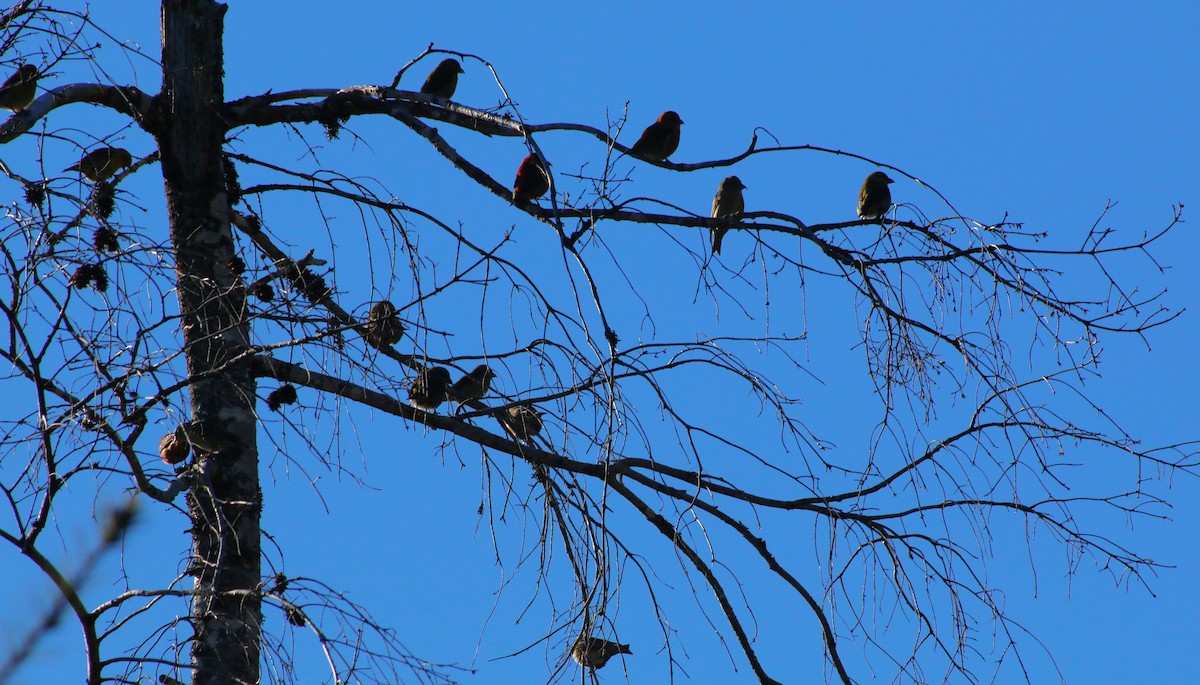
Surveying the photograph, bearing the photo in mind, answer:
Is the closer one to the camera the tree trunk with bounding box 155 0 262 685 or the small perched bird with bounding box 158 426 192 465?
the tree trunk with bounding box 155 0 262 685

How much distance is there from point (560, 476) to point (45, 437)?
2.11 metres

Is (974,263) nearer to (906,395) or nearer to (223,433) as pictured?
(906,395)

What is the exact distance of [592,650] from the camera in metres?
3.93

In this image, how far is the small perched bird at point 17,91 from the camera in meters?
5.05

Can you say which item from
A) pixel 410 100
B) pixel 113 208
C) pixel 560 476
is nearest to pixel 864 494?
pixel 560 476

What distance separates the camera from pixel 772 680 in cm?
474

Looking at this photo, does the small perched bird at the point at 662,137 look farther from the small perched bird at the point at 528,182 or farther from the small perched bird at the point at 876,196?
the small perched bird at the point at 528,182

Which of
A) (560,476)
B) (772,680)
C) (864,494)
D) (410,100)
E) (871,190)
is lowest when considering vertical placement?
(772,680)

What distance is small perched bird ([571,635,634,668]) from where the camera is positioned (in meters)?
3.83

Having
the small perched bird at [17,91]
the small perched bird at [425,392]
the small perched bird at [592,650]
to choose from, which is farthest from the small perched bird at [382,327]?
the small perched bird at [17,91]

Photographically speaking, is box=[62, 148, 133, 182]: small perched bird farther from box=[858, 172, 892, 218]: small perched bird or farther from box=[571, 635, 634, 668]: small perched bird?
box=[858, 172, 892, 218]: small perched bird

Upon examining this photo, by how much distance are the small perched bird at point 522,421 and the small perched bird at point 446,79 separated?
319 centimetres

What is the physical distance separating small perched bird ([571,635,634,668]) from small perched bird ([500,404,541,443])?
772 millimetres

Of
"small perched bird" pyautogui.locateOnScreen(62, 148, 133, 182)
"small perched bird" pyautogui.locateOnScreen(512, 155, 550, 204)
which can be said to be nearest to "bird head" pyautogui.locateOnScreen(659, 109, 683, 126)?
"small perched bird" pyautogui.locateOnScreen(512, 155, 550, 204)
